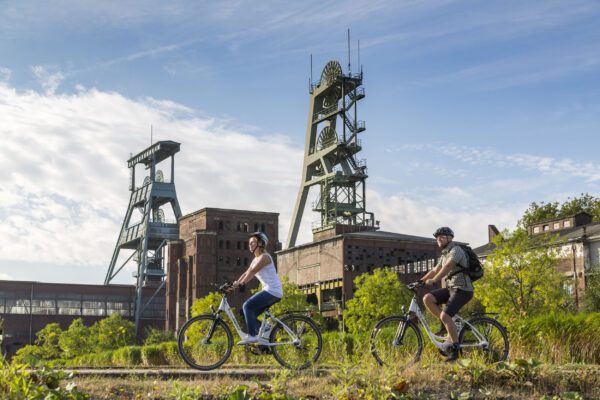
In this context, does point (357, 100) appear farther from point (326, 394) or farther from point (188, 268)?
point (326, 394)

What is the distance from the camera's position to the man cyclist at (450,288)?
12484mm

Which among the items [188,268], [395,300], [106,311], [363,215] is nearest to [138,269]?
[106,311]

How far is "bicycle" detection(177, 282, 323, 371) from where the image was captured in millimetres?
12555

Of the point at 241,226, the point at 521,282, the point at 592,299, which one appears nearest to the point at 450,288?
the point at 521,282

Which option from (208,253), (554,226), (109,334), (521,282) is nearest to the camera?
(521,282)

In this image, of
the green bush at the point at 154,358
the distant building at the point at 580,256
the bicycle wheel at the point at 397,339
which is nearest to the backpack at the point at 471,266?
the bicycle wheel at the point at 397,339

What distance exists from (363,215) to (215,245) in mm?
22989

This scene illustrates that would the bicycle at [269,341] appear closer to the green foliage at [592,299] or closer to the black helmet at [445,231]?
the black helmet at [445,231]

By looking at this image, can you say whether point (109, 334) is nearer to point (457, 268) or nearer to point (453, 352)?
point (453, 352)

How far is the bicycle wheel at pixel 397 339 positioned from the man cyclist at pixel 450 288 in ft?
1.62

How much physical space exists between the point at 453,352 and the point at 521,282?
37.3 meters

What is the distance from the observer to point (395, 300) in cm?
5959

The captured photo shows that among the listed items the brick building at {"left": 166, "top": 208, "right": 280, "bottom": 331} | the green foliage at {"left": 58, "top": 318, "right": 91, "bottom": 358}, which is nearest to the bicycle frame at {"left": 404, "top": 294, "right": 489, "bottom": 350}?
the green foliage at {"left": 58, "top": 318, "right": 91, "bottom": 358}

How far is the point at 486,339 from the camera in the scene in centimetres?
1298
